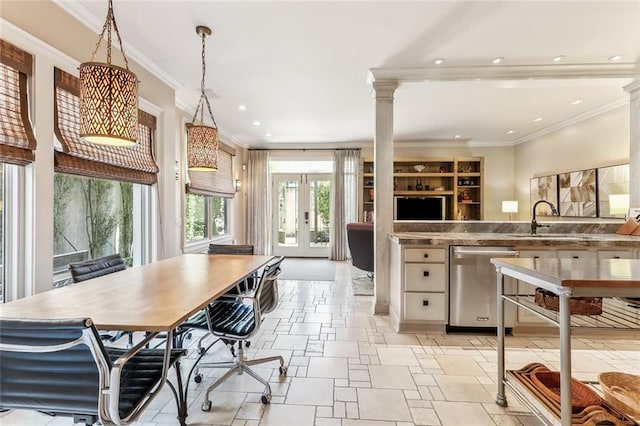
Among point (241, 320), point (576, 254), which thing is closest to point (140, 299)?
point (241, 320)

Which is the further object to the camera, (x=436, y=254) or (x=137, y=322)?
(x=436, y=254)

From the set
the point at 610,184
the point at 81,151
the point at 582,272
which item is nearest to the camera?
the point at 582,272

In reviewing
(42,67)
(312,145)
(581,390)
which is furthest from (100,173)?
(312,145)

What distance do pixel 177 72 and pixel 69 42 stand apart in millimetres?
1231

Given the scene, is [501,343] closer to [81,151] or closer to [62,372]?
[62,372]

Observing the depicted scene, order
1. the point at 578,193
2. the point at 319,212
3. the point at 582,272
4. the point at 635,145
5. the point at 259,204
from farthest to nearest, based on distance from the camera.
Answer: the point at 319,212
the point at 259,204
the point at 578,193
the point at 635,145
the point at 582,272

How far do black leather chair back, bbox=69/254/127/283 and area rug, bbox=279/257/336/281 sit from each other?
3188 millimetres

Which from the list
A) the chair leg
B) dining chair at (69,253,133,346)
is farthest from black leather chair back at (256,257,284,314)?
dining chair at (69,253,133,346)

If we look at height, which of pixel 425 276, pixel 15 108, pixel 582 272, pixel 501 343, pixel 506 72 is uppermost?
pixel 506 72

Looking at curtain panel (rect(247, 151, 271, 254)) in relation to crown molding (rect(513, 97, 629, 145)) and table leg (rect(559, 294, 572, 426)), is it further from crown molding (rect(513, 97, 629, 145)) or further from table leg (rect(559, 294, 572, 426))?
table leg (rect(559, 294, 572, 426))

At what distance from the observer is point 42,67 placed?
2.10 meters

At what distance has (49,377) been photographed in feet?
3.61

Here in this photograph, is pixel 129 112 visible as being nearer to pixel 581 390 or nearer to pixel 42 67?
pixel 42 67

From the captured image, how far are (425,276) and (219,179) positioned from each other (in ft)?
13.9
